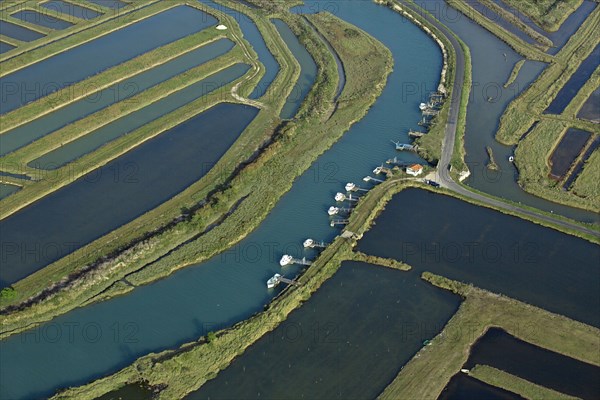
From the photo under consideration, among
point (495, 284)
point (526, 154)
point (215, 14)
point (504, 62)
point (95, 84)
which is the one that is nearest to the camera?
point (495, 284)

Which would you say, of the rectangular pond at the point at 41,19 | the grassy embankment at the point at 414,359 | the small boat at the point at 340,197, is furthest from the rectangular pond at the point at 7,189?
the rectangular pond at the point at 41,19

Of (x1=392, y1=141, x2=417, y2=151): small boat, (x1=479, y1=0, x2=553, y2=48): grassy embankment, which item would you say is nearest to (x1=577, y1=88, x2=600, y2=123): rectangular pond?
(x1=479, y1=0, x2=553, y2=48): grassy embankment

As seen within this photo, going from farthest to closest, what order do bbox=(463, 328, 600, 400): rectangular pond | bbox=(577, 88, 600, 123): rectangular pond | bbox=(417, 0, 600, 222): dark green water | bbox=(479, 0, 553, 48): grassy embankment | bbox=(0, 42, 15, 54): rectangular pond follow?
1. bbox=(479, 0, 553, 48): grassy embankment
2. bbox=(0, 42, 15, 54): rectangular pond
3. bbox=(577, 88, 600, 123): rectangular pond
4. bbox=(417, 0, 600, 222): dark green water
5. bbox=(463, 328, 600, 400): rectangular pond

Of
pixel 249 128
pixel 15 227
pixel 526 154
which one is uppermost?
pixel 526 154

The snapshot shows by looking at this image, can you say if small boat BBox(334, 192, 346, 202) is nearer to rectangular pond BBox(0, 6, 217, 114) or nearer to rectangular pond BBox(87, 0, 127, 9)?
rectangular pond BBox(0, 6, 217, 114)

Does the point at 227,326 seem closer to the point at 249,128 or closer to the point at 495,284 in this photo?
the point at 495,284

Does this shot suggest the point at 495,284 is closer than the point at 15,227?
Yes

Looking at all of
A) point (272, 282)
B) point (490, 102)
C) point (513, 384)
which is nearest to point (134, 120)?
point (272, 282)

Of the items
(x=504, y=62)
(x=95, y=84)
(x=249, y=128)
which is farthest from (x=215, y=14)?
(x=504, y=62)
